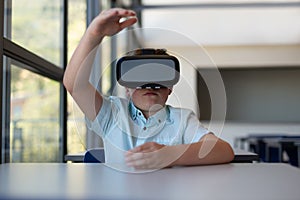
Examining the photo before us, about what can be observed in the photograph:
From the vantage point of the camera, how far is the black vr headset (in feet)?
3.78

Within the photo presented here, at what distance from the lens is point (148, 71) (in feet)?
3.79

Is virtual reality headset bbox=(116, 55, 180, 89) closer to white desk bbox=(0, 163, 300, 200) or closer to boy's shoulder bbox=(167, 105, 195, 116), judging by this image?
boy's shoulder bbox=(167, 105, 195, 116)

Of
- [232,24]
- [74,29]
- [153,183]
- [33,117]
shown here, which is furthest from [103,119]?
[232,24]

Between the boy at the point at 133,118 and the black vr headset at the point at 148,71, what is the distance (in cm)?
3

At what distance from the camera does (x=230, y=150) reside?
1277 millimetres

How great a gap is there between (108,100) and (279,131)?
23.6 feet

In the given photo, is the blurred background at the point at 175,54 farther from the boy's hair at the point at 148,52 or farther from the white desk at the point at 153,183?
the white desk at the point at 153,183

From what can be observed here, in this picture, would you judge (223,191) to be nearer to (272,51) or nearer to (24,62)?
(24,62)

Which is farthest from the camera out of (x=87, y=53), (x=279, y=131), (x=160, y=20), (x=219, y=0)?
(x=279, y=131)

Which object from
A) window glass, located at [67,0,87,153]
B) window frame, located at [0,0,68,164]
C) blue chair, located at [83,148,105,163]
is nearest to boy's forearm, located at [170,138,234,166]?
blue chair, located at [83,148,105,163]

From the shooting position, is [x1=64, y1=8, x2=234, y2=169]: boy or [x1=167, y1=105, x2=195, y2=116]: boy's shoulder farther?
[x1=167, y1=105, x2=195, y2=116]: boy's shoulder

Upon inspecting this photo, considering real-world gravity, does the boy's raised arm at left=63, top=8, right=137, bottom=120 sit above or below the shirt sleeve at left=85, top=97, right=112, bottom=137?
above

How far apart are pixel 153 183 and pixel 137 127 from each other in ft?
1.22

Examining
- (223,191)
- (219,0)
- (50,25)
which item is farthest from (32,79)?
(219,0)
